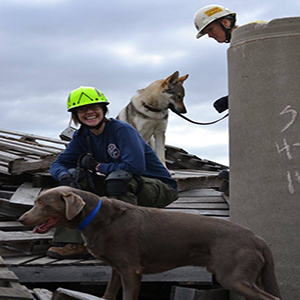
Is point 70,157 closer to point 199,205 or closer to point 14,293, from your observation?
point 14,293

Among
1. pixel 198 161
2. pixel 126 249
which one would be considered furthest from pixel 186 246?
pixel 198 161

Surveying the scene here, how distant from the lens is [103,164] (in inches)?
222

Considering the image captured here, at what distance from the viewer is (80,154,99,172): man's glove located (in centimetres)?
568

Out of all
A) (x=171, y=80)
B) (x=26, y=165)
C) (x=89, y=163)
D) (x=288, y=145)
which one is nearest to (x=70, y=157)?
(x=89, y=163)

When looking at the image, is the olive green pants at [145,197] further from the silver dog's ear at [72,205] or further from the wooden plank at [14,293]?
the silver dog's ear at [72,205]

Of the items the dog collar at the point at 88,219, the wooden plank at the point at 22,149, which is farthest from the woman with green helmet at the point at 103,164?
the wooden plank at the point at 22,149

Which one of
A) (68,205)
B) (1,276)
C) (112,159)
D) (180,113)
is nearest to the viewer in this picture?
(68,205)

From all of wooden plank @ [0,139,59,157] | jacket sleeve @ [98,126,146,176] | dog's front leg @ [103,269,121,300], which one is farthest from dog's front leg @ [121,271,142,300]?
wooden plank @ [0,139,59,157]

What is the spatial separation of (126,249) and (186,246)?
0.43 meters

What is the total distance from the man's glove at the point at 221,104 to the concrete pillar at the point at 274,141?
1.75 meters

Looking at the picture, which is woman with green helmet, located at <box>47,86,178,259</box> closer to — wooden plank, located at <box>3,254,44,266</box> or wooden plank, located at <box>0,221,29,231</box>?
wooden plank, located at <box>3,254,44,266</box>

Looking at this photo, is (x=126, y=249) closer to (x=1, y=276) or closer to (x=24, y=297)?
(x=24, y=297)

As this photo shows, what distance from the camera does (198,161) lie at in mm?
11555

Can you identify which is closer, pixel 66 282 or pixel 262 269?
pixel 262 269
